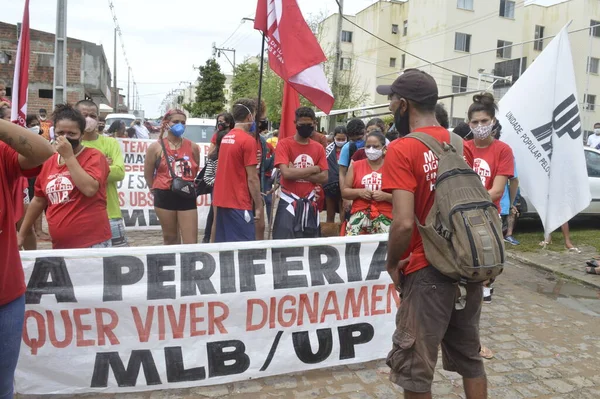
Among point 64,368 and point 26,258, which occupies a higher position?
point 26,258

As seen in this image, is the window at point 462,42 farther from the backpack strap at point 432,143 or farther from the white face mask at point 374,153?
the backpack strap at point 432,143

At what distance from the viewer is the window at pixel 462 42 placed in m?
34.3

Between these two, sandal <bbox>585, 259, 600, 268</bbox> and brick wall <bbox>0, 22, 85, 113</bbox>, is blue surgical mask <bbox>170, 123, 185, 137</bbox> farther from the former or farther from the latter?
brick wall <bbox>0, 22, 85, 113</bbox>

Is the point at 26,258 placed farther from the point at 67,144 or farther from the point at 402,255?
the point at 402,255

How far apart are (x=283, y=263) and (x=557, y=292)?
411cm

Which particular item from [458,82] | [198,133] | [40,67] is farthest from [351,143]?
[40,67]

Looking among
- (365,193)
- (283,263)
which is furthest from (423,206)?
(365,193)

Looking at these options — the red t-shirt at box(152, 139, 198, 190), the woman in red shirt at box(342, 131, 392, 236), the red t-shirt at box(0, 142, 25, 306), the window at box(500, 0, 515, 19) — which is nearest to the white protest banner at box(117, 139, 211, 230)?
the red t-shirt at box(152, 139, 198, 190)

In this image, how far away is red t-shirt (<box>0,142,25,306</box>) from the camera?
2238 mm

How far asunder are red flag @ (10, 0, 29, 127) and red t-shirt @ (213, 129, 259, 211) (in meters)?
1.74

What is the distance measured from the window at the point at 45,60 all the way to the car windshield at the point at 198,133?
22.1 meters

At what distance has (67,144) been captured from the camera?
3.33 meters

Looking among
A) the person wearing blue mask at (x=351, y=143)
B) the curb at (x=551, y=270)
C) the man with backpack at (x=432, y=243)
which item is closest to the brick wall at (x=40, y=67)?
the person wearing blue mask at (x=351, y=143)

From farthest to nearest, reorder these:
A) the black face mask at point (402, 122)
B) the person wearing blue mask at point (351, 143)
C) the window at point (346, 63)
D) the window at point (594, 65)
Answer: the window at point (346, 63) → the window at point (594, 65) → the person wearing blue mask at point (351, 143) → the black face mask at point (402, 122)
